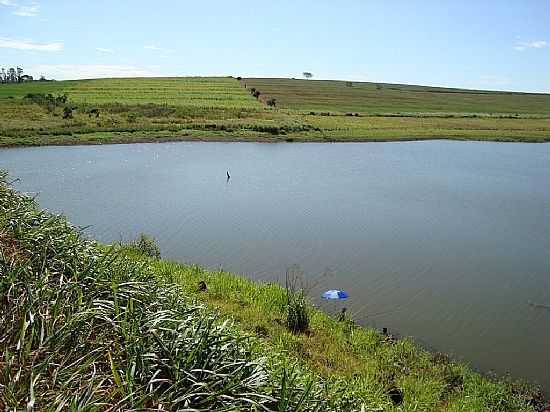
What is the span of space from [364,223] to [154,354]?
11.5 m

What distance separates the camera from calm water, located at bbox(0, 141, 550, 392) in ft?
28.9

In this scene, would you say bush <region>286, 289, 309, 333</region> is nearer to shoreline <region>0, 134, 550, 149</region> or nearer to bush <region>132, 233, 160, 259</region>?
bush <region>132, 233, 160, 259</region>

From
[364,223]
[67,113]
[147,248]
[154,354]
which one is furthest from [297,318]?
[67,113]

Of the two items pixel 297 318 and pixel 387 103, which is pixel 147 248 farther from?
pixel 387 103

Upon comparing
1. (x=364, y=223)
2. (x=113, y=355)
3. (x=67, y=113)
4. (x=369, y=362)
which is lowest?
(x=369, y=362)

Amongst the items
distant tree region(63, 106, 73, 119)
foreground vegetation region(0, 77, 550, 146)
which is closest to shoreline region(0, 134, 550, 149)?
foreground vegetation region(0, 77, 550, 146)

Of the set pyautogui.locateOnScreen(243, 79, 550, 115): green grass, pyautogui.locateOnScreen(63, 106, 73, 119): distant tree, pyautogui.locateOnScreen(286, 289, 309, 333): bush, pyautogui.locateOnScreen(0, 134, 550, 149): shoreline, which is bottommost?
pyautogui.locateOnScreen(286, 289, 309, 333): bush

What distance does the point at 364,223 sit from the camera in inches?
576

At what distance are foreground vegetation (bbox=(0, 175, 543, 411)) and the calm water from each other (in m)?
1.42

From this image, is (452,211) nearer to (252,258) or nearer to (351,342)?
(252,258)

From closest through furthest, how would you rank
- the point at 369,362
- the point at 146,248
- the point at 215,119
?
the point at 369,362 < the point at 146,248 < the point at 215,119

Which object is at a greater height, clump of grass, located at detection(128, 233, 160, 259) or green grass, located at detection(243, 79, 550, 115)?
green grass, located at detection(243, 79, 550, 115)

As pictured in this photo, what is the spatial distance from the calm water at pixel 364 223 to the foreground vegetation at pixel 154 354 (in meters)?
1.42

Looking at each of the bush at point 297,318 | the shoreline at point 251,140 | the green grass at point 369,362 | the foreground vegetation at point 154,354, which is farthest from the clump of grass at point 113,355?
the shoreline at point 251,140
